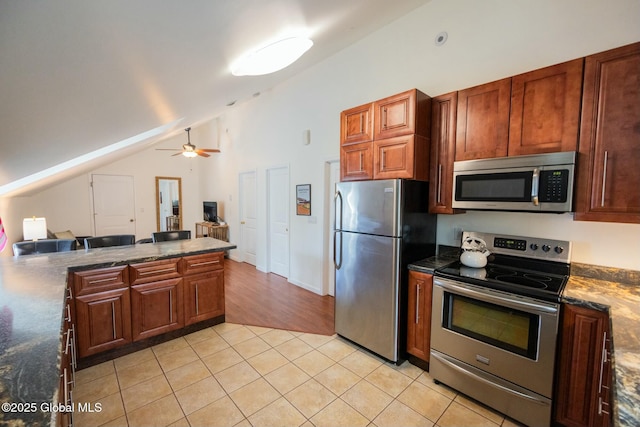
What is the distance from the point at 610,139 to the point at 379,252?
1649 millimetres

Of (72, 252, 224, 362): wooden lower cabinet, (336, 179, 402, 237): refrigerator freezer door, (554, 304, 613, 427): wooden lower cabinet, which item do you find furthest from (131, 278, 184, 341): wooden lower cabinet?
(554, 304, 613, 427): wooden lower cabinet

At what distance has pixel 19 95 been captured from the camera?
124 centimetres

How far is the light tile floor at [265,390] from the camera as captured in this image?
181 centimetres

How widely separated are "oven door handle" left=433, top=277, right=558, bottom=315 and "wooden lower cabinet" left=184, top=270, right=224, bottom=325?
2242 millimetres

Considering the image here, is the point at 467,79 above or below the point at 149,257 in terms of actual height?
above

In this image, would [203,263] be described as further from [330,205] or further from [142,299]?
[330,205]

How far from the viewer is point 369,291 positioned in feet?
8.20

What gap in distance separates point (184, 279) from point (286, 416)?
1.64 metres

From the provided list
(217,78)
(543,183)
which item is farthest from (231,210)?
(543,183)

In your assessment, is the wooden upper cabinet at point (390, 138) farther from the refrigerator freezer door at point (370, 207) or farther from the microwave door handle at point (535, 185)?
the microwave door handle at point (535, 185)

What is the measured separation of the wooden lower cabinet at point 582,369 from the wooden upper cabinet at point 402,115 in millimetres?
1625

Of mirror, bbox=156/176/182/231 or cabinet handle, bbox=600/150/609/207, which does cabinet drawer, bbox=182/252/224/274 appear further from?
mirror, bbox=156/176/182/231

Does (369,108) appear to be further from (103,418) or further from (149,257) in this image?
(103,418)

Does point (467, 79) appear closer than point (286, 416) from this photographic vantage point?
No
